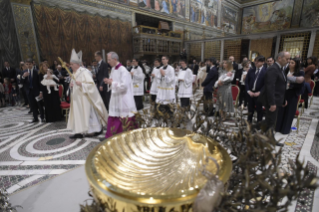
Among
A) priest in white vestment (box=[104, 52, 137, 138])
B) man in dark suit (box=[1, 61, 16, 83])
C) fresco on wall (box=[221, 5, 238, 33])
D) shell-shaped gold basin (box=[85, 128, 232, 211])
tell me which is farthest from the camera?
fresco on wall (box=[221, 5, 238, 33])

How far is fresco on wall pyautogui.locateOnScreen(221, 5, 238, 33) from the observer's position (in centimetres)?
2038

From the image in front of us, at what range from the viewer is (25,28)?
7770 millimetres

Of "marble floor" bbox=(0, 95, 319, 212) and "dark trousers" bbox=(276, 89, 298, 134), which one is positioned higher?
"dark trousers" bbox=(276, 89, 298, 134)

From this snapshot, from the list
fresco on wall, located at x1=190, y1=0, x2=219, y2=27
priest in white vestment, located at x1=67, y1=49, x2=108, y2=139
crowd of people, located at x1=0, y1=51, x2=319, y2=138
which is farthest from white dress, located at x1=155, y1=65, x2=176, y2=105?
fresco on wall, located at x1=190, y1=0, x2=219, y2=27

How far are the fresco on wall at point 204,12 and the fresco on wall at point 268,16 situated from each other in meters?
5.77

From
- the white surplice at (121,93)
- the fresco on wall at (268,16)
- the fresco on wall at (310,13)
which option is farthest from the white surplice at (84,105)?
the fresco on wall at (268,16)

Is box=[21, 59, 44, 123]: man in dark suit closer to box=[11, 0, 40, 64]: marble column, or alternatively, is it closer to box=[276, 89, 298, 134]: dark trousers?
box=[11, 0, 40, 64]: marble column

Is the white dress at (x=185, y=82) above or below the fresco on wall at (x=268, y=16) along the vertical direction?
below

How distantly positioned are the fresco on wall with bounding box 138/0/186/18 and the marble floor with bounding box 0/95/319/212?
36.0ft

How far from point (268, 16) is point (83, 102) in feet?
79.0

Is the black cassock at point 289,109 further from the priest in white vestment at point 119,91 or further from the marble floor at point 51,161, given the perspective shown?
the priest in white vestment at point 119,91

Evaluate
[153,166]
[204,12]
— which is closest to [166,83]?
[153,166]

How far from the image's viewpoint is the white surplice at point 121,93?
3.32 meters

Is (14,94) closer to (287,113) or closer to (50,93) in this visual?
(50,93)
